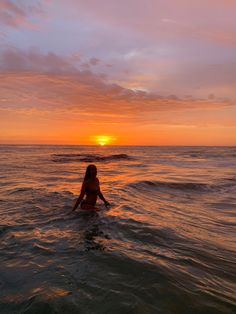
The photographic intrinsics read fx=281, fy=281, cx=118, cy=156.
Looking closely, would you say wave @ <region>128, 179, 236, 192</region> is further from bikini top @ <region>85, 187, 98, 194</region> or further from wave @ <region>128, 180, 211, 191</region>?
bikini top @ <region>85, 187, 98, 194</region>

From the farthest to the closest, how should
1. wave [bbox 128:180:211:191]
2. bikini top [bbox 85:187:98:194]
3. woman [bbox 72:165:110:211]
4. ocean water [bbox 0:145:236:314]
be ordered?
wave [bbox 128:180:211:191]
bikini top [bbox 85:187:98:194]
woman [bbox 72:165:110:211]
ocean water [bbox 0:145:236:314]

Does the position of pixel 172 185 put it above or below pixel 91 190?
below

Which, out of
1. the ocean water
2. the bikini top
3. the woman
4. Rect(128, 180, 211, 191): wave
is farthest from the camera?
Rect(128, 180, 211, 191): wave

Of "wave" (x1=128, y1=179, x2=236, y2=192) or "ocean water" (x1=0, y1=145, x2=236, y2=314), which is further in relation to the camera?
"wave" (x1=128, y1=179, x2=236, y2=192)

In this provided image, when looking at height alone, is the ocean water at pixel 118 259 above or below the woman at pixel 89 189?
below

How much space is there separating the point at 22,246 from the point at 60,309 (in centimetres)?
248

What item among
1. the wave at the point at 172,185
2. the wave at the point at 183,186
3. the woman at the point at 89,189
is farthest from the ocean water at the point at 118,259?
the wave at the point at 172,185

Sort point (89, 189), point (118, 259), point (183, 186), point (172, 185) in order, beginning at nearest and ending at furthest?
1. point (118, 259)
2. point (89, 189)
3. point (183, 186)
4. point (172, 185)

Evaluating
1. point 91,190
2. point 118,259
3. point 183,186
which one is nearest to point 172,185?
point 183,186

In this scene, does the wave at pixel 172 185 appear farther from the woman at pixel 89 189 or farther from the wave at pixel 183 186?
the woman at pixel 89 189

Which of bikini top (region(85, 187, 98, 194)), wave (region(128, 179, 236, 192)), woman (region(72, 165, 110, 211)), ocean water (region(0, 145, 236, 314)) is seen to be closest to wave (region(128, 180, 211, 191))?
wave (region(128, 179, 236, 192))

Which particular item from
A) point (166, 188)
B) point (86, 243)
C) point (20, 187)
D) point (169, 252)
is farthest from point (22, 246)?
point (166, 188)

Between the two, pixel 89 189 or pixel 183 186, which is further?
pixel 183 186

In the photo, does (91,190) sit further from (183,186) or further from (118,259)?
(183,186)
